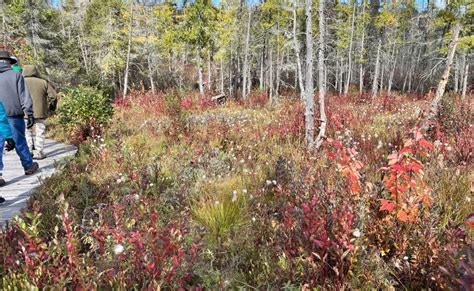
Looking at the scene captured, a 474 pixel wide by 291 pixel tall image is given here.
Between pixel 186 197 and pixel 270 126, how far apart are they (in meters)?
4.44

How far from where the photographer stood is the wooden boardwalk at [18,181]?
13.1 ft

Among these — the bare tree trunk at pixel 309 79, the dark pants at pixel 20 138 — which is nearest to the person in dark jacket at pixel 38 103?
the dark pants at pixel 20 138

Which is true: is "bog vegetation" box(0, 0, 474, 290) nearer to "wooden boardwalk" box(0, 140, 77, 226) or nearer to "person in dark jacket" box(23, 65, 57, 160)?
"wooden boardwalk" box(0, 140, 77, 226)

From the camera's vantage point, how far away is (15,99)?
4957mm

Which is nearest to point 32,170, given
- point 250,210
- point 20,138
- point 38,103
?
point 20,138

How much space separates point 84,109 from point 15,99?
3174mm

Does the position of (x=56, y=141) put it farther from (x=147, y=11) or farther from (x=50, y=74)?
(x=147, y=11)

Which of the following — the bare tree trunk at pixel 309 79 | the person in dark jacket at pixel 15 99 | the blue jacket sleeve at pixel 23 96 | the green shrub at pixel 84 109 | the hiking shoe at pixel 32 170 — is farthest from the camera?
the green shrub at pixel 84 109

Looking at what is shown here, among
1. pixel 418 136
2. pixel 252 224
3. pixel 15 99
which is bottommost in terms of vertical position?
pixel 252 224

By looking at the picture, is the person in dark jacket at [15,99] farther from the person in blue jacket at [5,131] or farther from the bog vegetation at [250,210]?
the bog vegetation at [250,210]

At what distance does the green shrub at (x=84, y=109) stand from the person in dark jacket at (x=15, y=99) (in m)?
2.92

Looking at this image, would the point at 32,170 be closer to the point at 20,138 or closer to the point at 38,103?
the point at 20,138

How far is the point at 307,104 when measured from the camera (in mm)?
6484

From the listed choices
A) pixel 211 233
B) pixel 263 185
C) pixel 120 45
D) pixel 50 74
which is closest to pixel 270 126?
pixel 263 185
